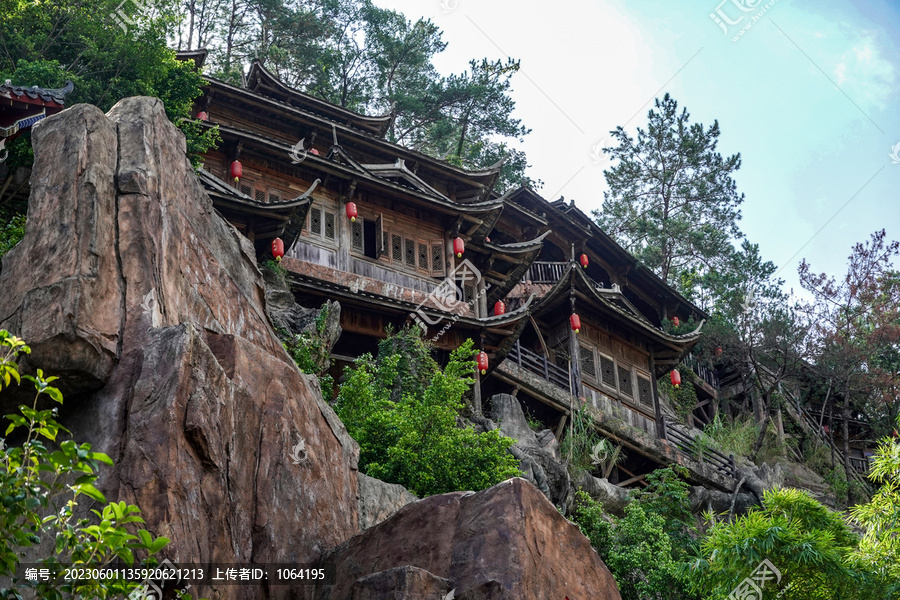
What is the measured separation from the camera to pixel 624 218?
3275cm

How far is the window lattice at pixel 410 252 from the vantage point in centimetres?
2105

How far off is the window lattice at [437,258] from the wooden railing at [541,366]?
2483 mm

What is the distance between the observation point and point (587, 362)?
2252cm

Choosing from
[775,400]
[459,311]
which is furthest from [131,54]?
[775,400]

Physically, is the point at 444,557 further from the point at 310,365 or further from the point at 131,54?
the point at 131,54

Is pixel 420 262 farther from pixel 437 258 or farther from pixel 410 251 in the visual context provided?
pixel 437 258

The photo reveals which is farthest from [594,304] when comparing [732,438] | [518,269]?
[732,438]

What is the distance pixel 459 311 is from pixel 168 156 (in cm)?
1140

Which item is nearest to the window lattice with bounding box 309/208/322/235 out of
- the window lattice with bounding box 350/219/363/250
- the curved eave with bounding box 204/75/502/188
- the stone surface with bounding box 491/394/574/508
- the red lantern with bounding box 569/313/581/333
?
the window lattice with bounding box 350/219/363/250

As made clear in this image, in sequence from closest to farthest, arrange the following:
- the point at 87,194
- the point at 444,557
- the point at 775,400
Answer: the point at 444,557, the point at 87,194, the point at 775,400

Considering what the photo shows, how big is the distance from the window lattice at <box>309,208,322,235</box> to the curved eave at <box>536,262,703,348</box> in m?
5.31

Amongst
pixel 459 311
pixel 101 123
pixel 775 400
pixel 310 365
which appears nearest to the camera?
pixel 101 123

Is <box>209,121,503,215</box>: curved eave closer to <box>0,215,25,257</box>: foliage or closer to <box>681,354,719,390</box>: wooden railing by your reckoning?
<box>0,215,25,257</box>: foliage

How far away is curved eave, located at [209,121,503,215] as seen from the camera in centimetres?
1925
